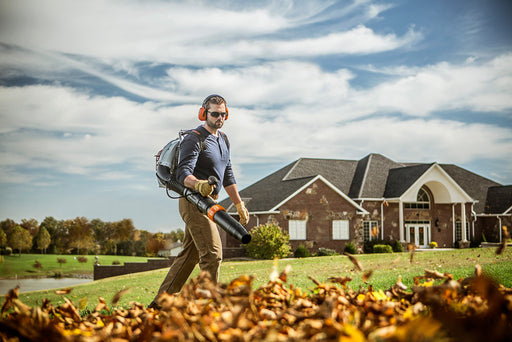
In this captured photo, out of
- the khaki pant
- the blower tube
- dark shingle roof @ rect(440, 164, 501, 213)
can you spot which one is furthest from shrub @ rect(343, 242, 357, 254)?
the blower tube

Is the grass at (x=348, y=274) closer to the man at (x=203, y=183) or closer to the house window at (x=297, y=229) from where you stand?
the man at (x=203, y=183)

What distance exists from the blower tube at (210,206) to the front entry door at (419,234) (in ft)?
107

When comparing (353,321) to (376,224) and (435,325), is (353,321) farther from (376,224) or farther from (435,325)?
(376,224)

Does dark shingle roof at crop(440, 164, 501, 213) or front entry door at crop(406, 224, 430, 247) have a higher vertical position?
dark shingle roof at crop(440, 164, 501, 213)

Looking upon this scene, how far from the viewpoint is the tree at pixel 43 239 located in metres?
29.1

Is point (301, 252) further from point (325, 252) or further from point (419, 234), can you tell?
point (419, 234)

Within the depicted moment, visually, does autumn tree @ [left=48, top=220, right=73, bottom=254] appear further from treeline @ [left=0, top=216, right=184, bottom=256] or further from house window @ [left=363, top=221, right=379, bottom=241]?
house window @ [left=363, top=221, right=379, bottom=241]

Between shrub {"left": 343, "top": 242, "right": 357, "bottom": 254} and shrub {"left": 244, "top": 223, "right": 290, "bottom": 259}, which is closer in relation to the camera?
shrub {"left": 244, "top": 223, "right": 290, "bottom": 259}

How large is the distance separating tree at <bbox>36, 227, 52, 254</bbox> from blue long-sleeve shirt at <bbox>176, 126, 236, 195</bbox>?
27234 mm

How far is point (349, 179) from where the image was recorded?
36844 millimetres

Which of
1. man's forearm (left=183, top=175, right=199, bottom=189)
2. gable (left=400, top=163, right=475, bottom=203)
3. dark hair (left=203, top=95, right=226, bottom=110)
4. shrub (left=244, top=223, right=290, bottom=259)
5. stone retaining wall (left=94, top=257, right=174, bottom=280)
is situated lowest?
stone retaining wall (left=94, top=257, right=174, bottom=280)

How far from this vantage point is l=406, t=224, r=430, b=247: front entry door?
113 feet

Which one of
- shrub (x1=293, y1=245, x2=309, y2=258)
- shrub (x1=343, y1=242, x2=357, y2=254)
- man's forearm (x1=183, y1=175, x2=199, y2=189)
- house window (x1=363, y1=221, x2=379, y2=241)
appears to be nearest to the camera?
man's forearm (x1=183, y1=175, x2=199, y2=189)

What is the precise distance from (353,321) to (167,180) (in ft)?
10.2
